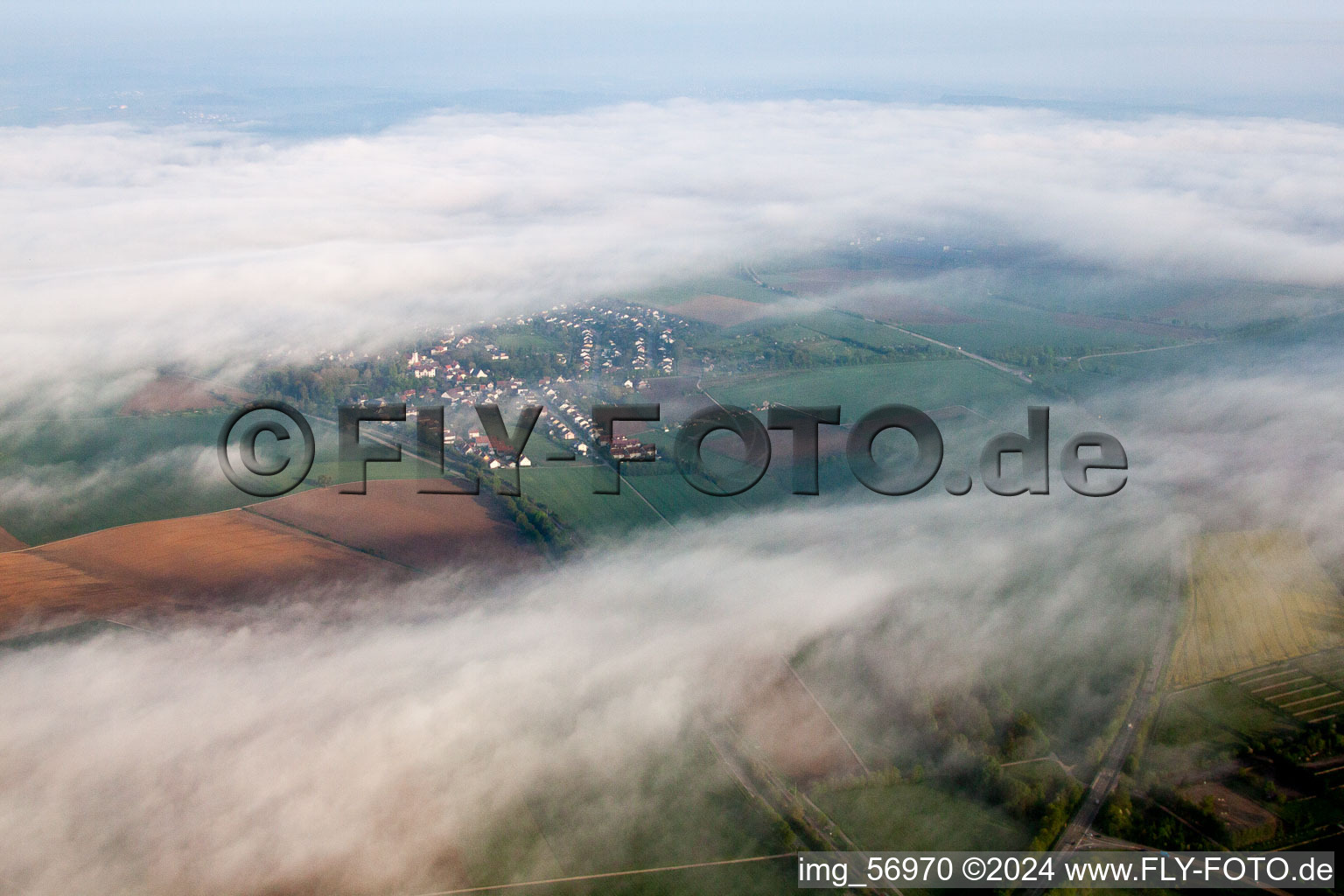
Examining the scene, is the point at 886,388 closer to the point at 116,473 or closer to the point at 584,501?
the point at 584,501

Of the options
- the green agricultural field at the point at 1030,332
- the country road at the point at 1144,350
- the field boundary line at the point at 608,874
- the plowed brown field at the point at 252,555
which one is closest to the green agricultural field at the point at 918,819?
the field boundary line at the point at 608,874

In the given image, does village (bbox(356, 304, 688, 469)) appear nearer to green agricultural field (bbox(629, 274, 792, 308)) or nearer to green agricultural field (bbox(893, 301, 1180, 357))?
green agricultural field (bbox(629, 274, 792, 308))

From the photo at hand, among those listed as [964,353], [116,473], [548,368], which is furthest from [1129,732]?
[116,473]

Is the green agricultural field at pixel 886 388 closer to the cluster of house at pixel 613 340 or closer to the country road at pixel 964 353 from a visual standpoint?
the country road at pixel 964 353

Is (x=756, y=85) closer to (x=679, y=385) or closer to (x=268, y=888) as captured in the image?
(x=679, y=385)

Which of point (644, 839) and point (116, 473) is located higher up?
point (116, 473)

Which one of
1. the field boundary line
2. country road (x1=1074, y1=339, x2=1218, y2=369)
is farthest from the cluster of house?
the field boundary line
